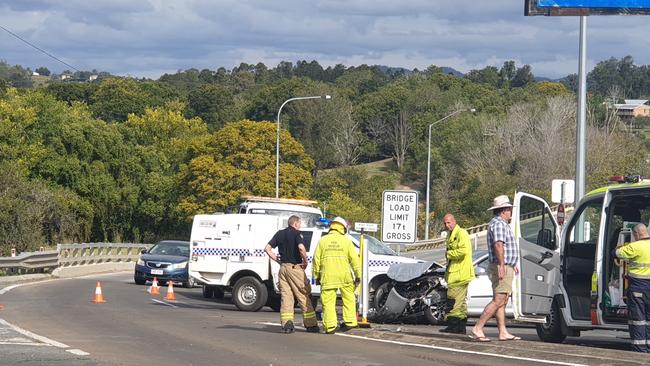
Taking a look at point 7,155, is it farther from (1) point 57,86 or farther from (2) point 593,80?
(2) point 593,80

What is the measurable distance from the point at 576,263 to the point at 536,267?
570 millimetres

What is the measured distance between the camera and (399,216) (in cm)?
2136

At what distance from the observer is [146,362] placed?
1252cm

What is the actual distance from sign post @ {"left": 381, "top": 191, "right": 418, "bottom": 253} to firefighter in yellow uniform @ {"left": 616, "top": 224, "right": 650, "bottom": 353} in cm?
788

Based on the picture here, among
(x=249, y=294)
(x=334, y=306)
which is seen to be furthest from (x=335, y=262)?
(x=249, y=294)

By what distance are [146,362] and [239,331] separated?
153 inches

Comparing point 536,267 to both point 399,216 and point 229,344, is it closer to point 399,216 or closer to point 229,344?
point 229,344

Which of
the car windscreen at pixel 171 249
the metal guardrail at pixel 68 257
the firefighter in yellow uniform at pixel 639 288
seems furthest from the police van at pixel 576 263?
the metal guardrail at pixel 68 257

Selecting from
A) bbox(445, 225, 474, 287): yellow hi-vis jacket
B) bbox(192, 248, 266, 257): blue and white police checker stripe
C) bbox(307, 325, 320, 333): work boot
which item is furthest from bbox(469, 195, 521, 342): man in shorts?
bbox(192, 248, 266, 257): blue and white police checker stripe

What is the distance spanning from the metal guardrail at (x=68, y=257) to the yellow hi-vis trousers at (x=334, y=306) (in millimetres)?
18577

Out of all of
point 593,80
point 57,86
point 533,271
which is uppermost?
point 593,80

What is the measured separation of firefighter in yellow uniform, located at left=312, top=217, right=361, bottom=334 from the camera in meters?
15.6

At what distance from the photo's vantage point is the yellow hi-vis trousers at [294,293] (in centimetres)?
1598

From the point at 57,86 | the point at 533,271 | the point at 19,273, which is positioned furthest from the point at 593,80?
the point at 533,271
